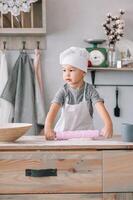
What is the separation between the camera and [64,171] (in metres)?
1.22

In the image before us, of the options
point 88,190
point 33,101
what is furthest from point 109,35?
point 88,190

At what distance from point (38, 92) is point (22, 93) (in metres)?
0.12

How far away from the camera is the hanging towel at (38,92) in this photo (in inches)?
103

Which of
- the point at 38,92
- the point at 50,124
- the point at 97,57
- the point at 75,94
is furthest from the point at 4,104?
the point at 50,124

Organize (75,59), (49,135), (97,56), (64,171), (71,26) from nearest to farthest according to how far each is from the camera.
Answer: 1. (64,171)
2. (49,135)
3. (75,59)
4. (97,56)
5. (71,26)

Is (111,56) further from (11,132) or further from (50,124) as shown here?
(11,132)

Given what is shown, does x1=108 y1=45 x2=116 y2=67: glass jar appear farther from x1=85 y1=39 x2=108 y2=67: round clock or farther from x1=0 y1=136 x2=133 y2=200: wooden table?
x1=0 y1=136 x2=133 y2=200: wooden table

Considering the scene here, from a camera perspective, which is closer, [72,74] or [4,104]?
[72,74]

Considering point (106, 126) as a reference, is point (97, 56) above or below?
above

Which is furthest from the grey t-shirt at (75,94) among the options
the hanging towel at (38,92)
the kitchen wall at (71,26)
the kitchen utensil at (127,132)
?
the kitchen wall at (71,26)

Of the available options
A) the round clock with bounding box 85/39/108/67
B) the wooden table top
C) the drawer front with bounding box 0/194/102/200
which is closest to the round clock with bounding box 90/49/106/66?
the round clock with bounding box 85/39/108/67

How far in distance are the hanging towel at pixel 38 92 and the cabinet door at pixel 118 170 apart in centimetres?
143

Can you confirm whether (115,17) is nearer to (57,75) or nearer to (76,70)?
(57,75)

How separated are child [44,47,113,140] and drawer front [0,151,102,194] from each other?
1.09 feet
